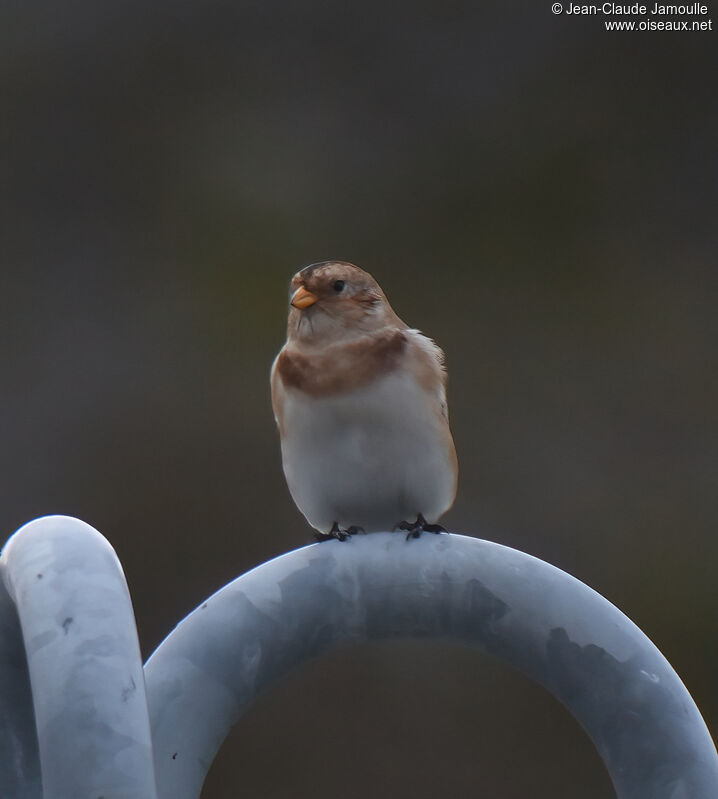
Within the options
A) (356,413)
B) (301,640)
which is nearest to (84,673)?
(301,640)

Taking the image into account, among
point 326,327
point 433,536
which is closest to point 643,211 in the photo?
point 326,327

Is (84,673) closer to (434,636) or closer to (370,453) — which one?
(434,636)

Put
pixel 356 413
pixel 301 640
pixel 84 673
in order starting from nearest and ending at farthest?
1. pixel 84 673
2. pixel 301 640
3. pixel 356 413

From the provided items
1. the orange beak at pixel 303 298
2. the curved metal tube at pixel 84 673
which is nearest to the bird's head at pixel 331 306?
the orange beak at pixel 303 298

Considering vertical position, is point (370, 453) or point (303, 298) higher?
point (303, 298)

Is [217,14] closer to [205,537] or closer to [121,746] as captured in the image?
[205,537]

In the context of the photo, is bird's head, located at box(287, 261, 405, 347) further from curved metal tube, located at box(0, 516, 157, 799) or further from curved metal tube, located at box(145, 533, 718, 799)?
curved metal tube, located at box(0, 516, 157, 799)

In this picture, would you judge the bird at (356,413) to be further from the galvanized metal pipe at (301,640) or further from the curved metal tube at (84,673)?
the curved metal tube at (84,673)
